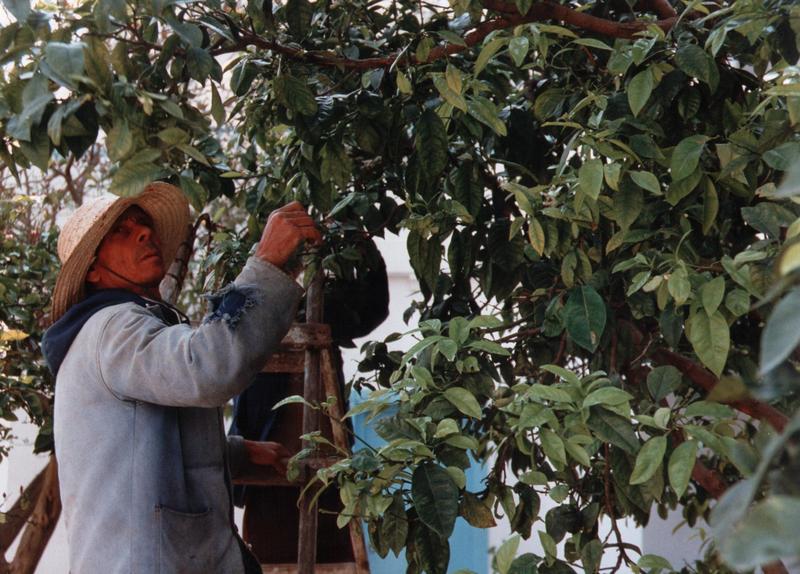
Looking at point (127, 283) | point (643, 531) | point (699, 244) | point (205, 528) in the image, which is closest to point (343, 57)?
point (127, 283)

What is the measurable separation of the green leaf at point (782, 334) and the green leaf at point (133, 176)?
44.5 inches

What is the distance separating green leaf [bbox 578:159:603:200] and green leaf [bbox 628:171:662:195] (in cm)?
9

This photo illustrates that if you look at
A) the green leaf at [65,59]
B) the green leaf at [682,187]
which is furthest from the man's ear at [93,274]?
the green leaf at [682,187]

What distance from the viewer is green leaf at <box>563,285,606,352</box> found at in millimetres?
2186

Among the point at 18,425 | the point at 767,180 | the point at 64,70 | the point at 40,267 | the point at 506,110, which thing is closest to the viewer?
the point at 64,70

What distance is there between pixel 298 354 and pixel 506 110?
840 millimetres

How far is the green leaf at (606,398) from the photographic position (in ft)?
6.33

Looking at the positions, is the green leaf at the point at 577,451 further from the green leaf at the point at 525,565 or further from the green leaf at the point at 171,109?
the green leaf at the point at 171,109

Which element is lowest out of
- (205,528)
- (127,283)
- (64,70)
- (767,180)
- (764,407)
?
(205,528)

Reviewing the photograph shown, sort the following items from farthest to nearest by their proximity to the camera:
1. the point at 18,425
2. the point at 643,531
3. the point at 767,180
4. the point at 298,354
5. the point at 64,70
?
1. the point at 18,425
2. the point at 643,531
3. the point at 298,354
4. the point at 767,180
5. the point at 64,70

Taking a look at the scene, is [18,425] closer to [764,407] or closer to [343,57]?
[343,57]

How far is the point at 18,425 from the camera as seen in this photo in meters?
5.97

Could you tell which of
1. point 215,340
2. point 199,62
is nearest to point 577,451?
point 215,340

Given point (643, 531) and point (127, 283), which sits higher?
point (127, 283)
